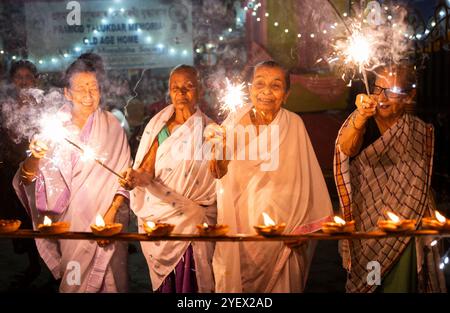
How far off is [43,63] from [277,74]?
6.76 feet

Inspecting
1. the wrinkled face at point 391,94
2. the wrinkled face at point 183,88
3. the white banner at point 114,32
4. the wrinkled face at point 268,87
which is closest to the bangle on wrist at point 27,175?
the white banner at point 114,32

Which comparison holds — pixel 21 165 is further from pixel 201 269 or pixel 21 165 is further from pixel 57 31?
pixel 201 269

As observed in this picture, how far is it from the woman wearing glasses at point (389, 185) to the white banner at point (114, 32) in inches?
65.4

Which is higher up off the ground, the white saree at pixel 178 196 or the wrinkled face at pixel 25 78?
the wrinkled face at pixel 25 78

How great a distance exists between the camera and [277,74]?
16.6ft

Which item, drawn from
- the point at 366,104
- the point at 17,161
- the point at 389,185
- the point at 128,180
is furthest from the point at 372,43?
the point at 17,161

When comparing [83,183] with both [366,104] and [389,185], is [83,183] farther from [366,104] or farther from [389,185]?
[389,185]

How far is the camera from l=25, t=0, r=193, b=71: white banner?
5.29 m

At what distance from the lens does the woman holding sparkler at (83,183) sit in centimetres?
519

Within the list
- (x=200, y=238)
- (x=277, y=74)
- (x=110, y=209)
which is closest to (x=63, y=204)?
(x=110, y=209)

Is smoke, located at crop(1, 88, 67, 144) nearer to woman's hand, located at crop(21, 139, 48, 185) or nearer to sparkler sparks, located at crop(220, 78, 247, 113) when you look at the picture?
woman's hand, located at crop(21, 139, 48, 185)

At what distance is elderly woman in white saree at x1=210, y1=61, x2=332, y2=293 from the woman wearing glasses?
29cm

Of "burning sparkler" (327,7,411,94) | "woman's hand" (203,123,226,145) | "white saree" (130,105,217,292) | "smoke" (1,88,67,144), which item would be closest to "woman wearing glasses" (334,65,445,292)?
"burning sparkler" (327,7,411,94)

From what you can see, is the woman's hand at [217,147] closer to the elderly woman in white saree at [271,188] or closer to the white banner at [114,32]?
the elderly woman in white saree at [271,188]
